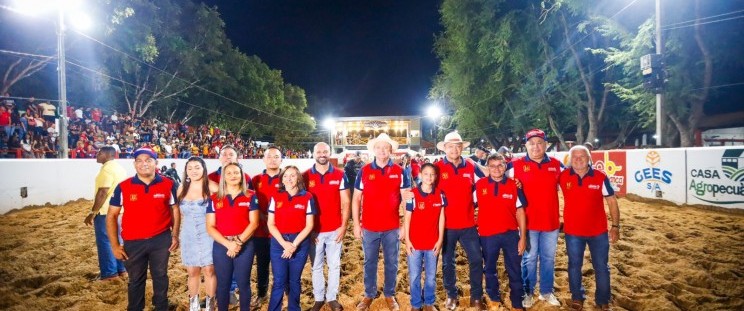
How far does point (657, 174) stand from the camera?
34.9 ft

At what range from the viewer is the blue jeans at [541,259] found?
417 cm

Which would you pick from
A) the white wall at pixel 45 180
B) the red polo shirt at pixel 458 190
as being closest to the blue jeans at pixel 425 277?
the red polo shirt at pixel 458 190

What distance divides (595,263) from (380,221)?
2.34 m

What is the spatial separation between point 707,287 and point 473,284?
2.98m

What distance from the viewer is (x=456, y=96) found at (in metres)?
28.8

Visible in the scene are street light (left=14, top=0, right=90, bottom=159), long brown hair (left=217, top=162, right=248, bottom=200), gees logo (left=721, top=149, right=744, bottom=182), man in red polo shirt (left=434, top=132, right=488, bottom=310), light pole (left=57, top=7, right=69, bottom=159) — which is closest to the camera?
long brown hair (left=217, top=162, right=248, bottom=200)

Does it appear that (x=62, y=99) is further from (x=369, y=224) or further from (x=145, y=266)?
(x=369, y=224)

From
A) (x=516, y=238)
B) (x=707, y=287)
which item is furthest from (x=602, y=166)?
(x=516, y=238)

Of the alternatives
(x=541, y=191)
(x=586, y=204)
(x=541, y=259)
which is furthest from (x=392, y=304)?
(x=586, y=204)

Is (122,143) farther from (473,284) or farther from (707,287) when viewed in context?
(707,287)

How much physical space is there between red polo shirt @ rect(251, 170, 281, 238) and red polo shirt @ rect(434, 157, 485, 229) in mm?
1919

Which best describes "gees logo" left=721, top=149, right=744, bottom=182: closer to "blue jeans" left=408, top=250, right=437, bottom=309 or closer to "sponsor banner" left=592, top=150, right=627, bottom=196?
"sponsor banner" left=592, top=150, right=627, bottom=196

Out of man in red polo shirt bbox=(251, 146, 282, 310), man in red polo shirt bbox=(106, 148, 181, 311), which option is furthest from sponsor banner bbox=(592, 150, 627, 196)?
man in red polo shirt bbox=(106, 148, 181, 311)

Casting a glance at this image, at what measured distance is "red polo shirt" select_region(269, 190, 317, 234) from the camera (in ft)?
12.7
